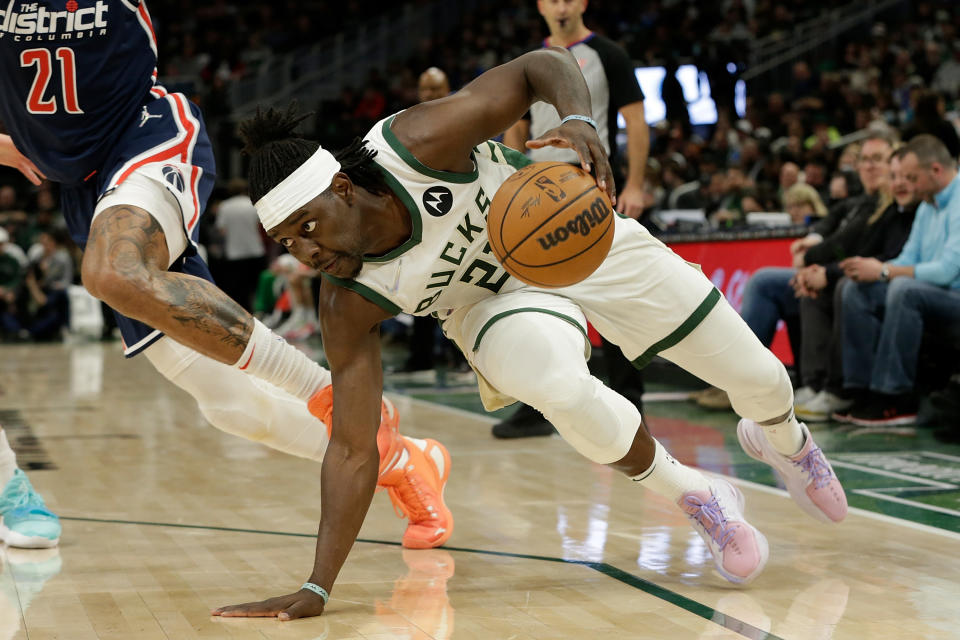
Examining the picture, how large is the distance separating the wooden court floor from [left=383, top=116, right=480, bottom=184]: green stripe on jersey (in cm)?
109

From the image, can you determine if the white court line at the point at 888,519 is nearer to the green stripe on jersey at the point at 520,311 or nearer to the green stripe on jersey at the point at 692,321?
the green stripe on jersey at the point at 692,321

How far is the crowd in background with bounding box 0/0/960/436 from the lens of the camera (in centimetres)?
1208

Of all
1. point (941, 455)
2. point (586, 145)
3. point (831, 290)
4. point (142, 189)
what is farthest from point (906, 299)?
point (142, 189)

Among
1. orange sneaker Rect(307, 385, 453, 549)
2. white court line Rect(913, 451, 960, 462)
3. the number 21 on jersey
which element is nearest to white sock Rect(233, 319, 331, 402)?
orange sneaker Rect(307, 385, 453, 549)

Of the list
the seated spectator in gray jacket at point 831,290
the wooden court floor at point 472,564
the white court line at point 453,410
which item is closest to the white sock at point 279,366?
the wooden court floor at point 472,564

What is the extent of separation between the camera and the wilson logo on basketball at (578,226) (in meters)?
2.75

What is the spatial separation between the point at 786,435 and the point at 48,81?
8.20 ft

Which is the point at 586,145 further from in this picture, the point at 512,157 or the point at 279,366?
the point at 279,366

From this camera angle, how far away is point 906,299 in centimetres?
575

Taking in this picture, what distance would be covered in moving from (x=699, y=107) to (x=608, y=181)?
48.7 feet

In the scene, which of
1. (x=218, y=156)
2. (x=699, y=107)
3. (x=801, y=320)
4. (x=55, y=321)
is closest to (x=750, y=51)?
(x=699, y=107)

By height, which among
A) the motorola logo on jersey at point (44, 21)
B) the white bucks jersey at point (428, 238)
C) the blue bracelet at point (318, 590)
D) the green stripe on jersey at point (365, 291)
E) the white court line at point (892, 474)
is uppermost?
the motorola logo on jersey at point (44, 21)

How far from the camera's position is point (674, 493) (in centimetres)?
326

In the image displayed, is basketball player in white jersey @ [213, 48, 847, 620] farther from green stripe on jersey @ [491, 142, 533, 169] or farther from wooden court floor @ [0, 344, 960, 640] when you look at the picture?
wooden court floor @ [0, 344, 960, 640]
